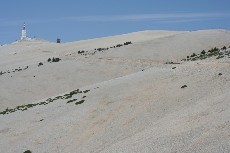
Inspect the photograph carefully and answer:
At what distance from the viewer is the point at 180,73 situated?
4703cm

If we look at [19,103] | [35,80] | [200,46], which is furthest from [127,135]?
[200,46]

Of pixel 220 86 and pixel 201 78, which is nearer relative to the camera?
pixel 220 86

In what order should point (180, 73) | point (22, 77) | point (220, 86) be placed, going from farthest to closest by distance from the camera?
point (22, 77), point (180, 73), point (220, 86)

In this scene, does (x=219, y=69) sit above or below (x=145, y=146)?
above

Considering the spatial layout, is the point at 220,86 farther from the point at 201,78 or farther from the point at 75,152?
the point at 75,152

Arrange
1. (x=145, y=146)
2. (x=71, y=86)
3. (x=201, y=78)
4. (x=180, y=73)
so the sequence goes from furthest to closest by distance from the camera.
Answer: (x=71, y=86)
(x=180, y=73)
(x=201, y=78)
(x=145, y=146)

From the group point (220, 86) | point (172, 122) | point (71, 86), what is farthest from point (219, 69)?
point (71, 86)

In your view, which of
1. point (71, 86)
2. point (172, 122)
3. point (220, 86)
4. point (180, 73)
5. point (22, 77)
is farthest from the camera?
point (22, 77)

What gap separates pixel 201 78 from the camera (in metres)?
42.1

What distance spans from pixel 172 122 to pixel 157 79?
51.3ft

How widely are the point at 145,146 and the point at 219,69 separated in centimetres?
1862

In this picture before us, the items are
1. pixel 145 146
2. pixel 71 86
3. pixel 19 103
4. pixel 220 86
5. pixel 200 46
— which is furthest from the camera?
pixel 200 46

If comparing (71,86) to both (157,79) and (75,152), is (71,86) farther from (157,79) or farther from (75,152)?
(75,152)

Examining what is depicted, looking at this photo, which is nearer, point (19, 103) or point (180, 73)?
point (180, 73)
